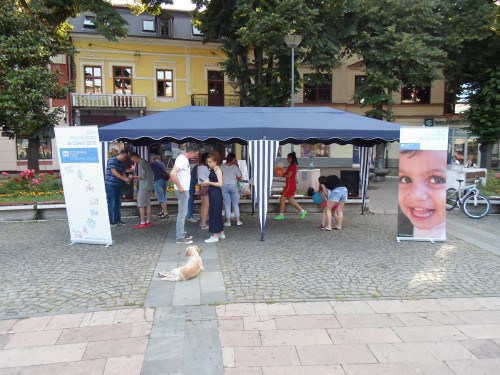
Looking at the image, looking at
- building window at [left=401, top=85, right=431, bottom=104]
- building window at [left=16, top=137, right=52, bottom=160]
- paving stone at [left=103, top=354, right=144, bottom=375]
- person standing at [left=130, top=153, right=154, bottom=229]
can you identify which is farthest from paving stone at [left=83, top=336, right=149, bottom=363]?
building window at [left=401, top=85, right=431, bottom=104]

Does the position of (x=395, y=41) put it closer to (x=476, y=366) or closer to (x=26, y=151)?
(x=476, y=366)

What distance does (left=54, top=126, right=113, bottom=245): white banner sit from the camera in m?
6.59

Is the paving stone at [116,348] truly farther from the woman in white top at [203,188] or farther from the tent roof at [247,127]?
the woman in white top at [203,188]

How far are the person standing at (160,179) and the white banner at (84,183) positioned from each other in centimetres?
247

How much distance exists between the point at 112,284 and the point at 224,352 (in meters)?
2.28

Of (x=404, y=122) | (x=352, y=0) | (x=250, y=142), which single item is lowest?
(x=250, y=142)

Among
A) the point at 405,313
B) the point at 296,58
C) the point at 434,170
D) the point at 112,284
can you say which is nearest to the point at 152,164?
the point at 112,284

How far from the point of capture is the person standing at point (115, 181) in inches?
333

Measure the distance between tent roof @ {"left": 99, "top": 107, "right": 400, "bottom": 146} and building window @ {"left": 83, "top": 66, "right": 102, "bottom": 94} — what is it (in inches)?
731

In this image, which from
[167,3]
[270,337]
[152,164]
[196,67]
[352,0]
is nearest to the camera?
[270,337]

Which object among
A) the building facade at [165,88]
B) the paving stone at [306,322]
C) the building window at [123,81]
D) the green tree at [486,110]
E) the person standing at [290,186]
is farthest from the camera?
the building window at [123,81]

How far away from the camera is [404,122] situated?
89.2 feet

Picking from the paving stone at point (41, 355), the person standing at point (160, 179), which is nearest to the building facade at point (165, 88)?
the person standing at point (160, 179)

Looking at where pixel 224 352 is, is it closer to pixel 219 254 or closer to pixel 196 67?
pixel 219 254
